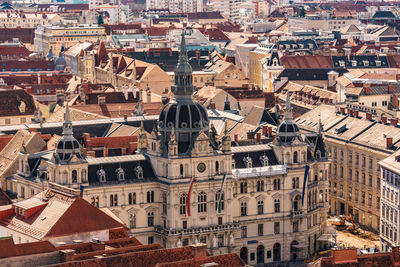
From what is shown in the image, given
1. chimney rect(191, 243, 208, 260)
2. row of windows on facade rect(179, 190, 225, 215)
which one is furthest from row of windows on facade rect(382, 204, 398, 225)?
chimney rect(191, 243, 208, 260)

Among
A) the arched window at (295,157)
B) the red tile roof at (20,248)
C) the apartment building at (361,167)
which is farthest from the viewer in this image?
the apartment building at (361,167)

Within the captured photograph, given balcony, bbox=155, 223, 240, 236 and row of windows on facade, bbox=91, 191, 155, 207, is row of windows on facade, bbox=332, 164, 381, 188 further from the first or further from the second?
row of windows on facade, bbox=91, 191, 155, 207

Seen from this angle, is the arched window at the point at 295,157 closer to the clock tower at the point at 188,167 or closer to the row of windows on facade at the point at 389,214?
the clock tower at the point at 188,167

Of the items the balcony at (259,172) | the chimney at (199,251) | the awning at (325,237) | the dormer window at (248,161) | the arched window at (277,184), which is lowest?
the awning at (325,237)

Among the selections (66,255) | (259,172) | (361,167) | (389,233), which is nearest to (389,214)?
(389,233)

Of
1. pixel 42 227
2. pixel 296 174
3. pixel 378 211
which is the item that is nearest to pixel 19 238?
pixel 42 227

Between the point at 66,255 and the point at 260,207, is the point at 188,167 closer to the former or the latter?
the point at 260,207

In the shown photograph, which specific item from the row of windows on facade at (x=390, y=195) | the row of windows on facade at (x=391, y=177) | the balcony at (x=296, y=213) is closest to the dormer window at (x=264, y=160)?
the balcony at (x=296, y=213)
